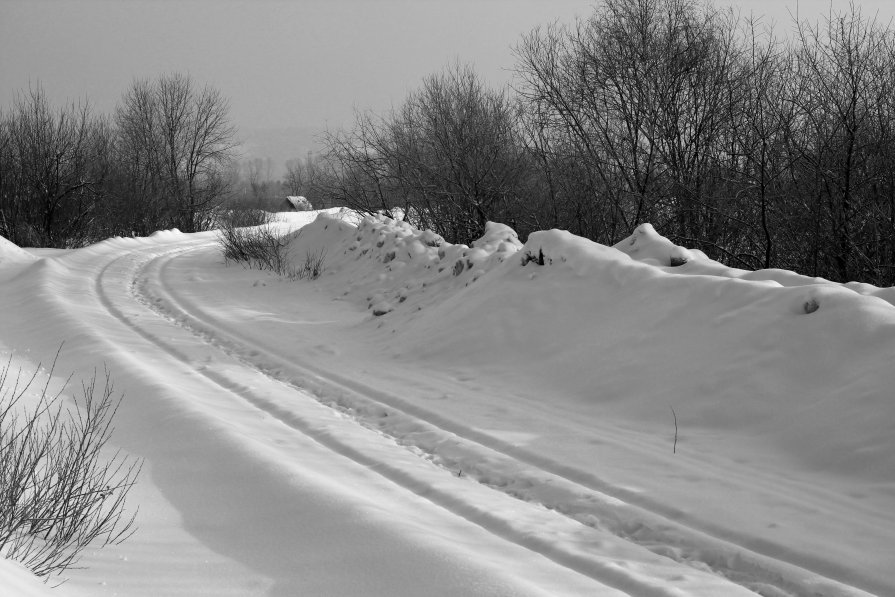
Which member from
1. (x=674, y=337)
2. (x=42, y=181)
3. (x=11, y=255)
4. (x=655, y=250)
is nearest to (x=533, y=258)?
(x=655, y=250)

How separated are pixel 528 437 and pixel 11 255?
17.4 meters

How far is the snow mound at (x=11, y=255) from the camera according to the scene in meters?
18.4

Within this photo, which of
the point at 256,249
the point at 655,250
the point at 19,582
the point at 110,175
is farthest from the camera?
the point at 110,175

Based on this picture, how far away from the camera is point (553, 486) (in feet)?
16.0

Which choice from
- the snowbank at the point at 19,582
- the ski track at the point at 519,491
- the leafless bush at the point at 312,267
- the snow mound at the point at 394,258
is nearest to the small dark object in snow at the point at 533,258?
the snow mound at the point at 394,258

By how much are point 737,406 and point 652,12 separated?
11601 millimetres

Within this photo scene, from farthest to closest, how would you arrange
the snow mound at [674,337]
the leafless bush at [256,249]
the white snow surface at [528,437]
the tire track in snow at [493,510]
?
the leafless bush at [256,249] → the snow mound at [674,337] → the white snow surface at [528,437] → the tire track in snow at [493,510]

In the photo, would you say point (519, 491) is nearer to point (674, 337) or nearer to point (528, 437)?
point (528, 437)

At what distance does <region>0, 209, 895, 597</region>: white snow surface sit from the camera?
377cm

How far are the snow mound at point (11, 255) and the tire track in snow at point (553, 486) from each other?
1277cm

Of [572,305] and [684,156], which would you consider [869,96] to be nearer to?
[684,156]

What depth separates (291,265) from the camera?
55.8 feet

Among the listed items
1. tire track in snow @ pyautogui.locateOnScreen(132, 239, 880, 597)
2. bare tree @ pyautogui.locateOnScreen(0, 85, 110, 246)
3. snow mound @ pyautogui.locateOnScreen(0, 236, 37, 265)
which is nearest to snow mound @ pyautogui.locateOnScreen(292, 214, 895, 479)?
tire track in snow @ pyautogui.locateOnScreen(132, 239, 880, 597)

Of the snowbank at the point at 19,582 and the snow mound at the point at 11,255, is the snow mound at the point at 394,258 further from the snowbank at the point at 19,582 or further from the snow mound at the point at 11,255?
the snowbank at the point at 19,582
